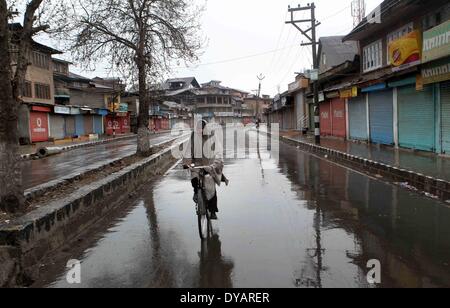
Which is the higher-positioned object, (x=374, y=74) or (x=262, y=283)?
(x=374, y=74)

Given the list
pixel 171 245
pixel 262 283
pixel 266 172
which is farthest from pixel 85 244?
pixel 266 172

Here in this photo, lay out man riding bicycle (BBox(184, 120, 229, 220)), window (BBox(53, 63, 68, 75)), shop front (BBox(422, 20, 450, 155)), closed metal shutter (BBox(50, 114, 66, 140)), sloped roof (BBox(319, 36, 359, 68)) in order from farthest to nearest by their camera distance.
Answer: window (BBox(53, 63, 68, 75))
closed metal shutter (BBox(50, 114, 66, 140))
sloped roof (BBox(319, 36, 359, 68))
shop front (BBox(422, 20, 450, 155))
man riding bicycle (BBox(184, 120, 229, 220))

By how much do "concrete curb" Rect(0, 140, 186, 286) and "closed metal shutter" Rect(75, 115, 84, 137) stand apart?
3987cm

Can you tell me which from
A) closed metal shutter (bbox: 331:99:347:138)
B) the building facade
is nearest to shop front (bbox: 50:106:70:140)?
closed metal shutter (bbox: 331:99:347:138)

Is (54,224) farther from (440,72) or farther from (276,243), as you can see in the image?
(440,72)

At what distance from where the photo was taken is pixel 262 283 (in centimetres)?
488

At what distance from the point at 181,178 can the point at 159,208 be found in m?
5.36

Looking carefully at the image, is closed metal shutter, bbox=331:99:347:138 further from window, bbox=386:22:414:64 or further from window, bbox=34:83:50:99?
window, bbox=34:83:50:99

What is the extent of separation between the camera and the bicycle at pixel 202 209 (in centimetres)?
704

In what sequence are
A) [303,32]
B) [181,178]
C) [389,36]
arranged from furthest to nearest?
1. [303,32]
2. [389,36]
3. [181,178]

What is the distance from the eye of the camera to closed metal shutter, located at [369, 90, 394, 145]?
2205 centimetres

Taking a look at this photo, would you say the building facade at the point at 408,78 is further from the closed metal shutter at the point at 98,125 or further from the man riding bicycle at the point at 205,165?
the closed metal shutter at the point at 98,125
